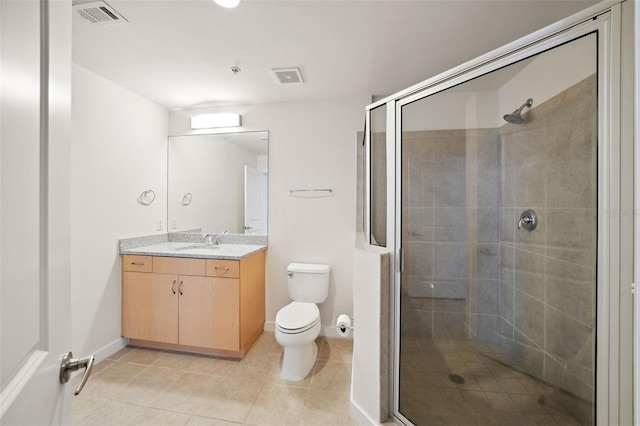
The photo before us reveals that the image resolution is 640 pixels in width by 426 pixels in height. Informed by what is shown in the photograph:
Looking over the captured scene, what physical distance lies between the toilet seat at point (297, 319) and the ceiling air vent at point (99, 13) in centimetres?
213

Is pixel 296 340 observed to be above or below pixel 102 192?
below

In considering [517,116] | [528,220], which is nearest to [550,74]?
[517,116]

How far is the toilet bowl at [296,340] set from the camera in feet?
5.73

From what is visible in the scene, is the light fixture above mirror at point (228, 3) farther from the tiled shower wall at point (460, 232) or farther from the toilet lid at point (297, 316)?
the toilet lid at point (297, 316)

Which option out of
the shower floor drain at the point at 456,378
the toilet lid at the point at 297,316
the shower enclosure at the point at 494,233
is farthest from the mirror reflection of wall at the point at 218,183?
the shower floor drain at the point at 456,378

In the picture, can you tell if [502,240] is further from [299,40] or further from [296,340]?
[299,40]

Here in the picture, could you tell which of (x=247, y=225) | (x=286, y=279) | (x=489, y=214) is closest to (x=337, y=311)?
(x=286, y=279)

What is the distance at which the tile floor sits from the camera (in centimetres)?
146

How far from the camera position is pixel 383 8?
52.3 inches

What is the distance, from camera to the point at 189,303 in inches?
80.4

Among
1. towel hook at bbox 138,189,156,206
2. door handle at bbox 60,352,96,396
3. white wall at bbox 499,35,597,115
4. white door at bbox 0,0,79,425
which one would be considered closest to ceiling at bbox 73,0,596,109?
white wall at bbox 499,35,597,115

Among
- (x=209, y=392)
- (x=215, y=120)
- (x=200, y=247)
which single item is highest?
(x=215, y=120)

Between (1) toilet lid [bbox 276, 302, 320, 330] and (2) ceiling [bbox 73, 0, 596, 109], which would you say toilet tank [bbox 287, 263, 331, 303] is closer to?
(1) toilet lid [bbox 276, 302, 320, 330]

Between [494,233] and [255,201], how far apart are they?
207 cm
